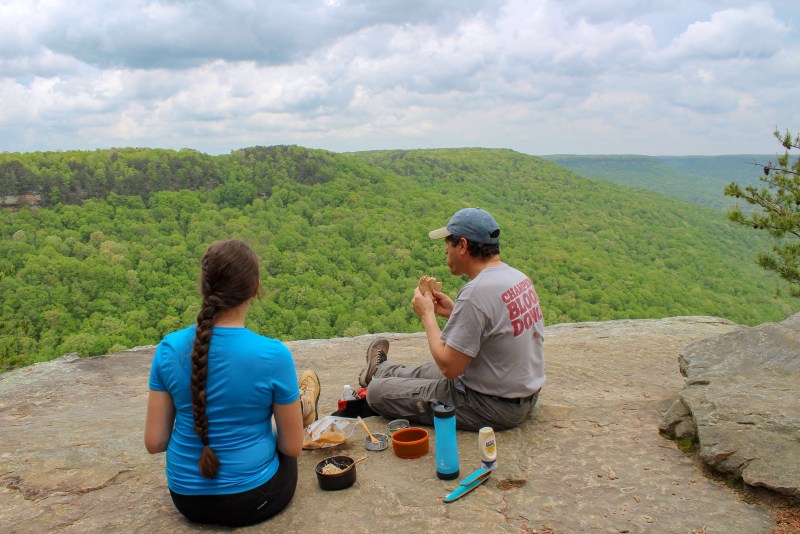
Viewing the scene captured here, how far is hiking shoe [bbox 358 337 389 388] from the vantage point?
4.53 m

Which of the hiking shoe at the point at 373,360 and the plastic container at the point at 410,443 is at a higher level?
the hiking shoe at the point at 373,360

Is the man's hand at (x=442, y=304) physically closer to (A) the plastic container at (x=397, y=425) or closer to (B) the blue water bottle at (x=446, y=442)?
(A) the plastic container at (x=397, y=425)

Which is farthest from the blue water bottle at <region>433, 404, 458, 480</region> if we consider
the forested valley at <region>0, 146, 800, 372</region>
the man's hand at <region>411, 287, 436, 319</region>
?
the forested valley at <region>0, 146, 800, 372</region>

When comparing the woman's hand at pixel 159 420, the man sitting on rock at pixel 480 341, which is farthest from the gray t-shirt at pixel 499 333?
the woman's hand at pixel 159 420

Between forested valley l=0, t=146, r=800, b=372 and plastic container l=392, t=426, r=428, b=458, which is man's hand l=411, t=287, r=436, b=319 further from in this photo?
forested valley l=0, t=146, r=800, b=372

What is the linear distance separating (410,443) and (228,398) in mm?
1390

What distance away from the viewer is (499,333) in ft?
11.2

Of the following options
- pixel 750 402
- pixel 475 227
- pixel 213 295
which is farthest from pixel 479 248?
pixel 750 402

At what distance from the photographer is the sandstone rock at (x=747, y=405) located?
10.2 ft

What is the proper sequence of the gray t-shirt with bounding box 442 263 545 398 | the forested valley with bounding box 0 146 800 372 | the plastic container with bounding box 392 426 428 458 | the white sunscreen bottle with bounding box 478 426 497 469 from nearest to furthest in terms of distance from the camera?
the white sunscreen bottle with bounding box 478 426 497 469
the gray t-shirt with bounding box 442 263 545 398
the plastic container with bounding box 392 426 428 458
the forested valley with bounding box 0 146 800 372

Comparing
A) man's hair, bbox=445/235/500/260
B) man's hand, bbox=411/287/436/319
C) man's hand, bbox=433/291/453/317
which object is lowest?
man's hand, bbox=433/291/453/317

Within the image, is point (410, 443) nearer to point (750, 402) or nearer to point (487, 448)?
point (487, 448)

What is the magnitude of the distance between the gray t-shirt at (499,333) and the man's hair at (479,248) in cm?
12

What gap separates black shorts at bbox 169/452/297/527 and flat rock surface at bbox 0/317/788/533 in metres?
0.07
